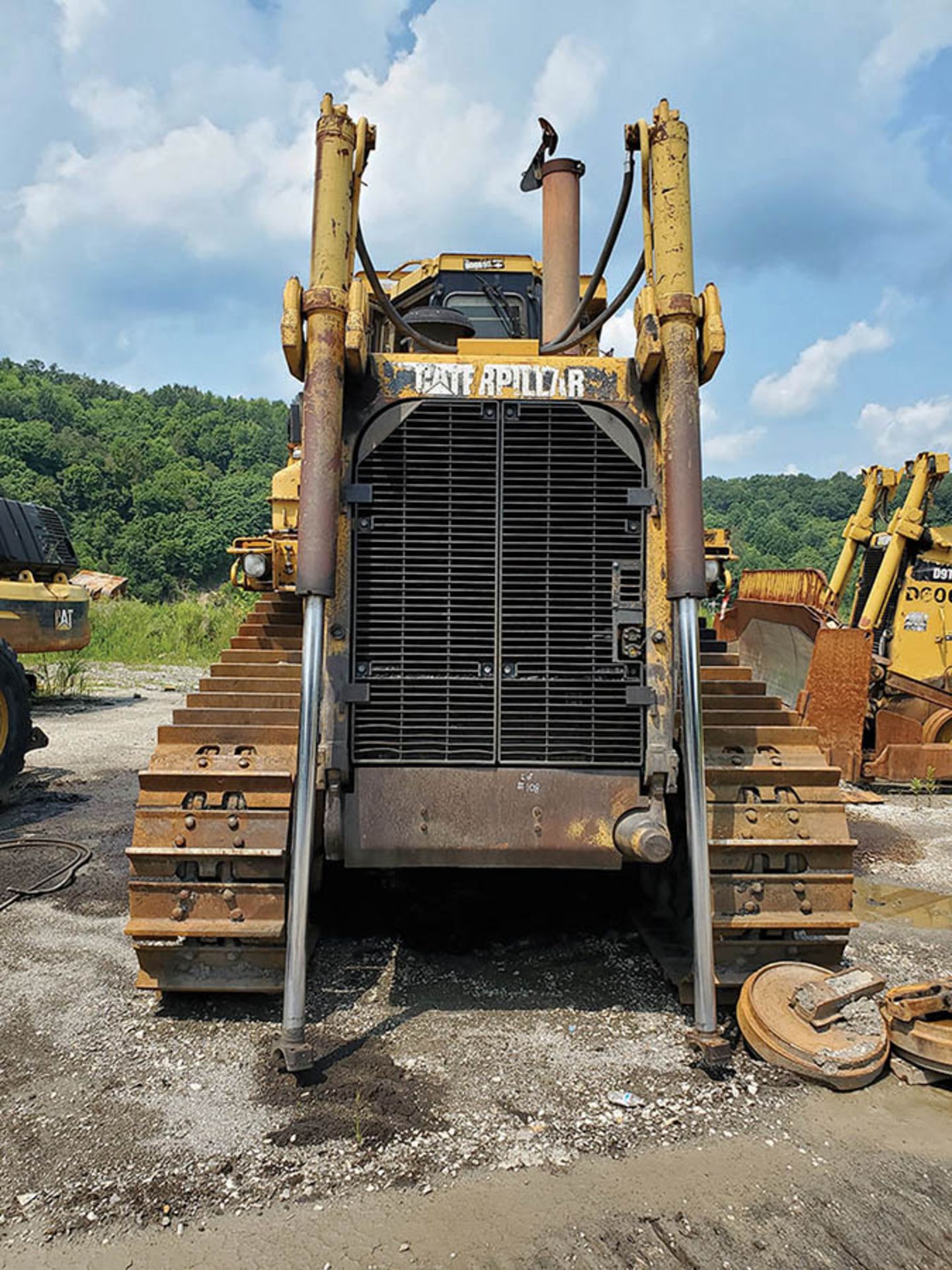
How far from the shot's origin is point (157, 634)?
2517cm

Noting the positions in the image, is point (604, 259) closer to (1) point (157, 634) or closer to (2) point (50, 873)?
(2) point (50, 873)

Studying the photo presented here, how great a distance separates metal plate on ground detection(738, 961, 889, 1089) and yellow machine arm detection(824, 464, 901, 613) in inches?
322

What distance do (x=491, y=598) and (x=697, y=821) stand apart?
120 centimetres

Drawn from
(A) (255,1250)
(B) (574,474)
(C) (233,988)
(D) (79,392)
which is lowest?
(A) (255,1250)

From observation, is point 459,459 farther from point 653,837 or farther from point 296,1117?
point 296,1117

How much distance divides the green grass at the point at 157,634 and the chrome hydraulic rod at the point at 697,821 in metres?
19.8

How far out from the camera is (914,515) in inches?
420

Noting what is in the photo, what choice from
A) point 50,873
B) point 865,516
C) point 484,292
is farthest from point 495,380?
point 865,516

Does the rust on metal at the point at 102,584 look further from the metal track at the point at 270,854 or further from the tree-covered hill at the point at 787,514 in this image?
the metal track at the point at 270,854

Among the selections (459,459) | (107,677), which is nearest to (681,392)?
(459,459)

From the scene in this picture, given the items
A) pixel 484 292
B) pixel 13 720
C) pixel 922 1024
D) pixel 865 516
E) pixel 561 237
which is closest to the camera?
pixel 922 1024

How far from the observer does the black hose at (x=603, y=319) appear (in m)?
4.55

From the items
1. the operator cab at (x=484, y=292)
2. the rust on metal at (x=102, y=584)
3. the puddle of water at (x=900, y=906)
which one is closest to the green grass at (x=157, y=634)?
the rust on metal at (x=102, y=584)

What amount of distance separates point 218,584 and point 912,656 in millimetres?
55760
